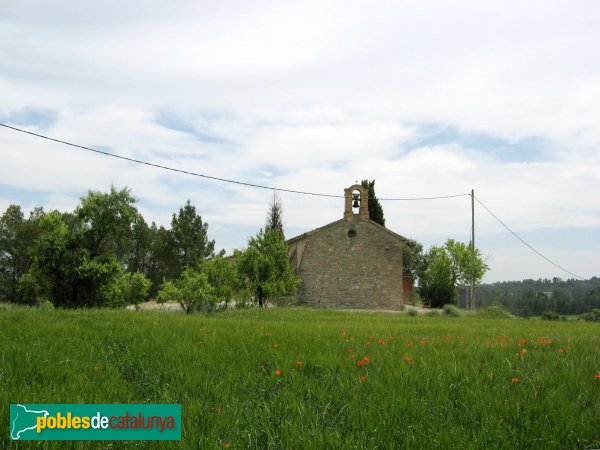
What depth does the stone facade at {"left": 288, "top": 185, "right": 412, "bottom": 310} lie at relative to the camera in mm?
33750

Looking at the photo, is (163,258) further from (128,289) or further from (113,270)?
(113,270)

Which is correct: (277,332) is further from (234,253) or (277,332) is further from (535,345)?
(234,253)

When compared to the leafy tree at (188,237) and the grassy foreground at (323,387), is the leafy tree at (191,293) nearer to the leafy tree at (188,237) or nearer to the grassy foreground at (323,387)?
the grassy foreground at (323,387)

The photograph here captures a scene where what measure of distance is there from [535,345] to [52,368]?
25.8ft

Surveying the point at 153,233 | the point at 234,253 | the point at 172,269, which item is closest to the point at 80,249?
the point at 234,253

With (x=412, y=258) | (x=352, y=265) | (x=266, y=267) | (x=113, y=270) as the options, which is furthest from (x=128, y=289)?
(x=412, y=258)

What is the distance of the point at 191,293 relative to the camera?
19766 millimetres

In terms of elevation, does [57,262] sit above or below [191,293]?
above

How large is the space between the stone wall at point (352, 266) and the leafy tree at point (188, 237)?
856 inches

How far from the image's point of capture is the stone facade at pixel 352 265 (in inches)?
1329

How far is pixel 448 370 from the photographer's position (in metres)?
5.79

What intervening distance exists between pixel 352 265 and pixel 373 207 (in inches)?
Answer: 485

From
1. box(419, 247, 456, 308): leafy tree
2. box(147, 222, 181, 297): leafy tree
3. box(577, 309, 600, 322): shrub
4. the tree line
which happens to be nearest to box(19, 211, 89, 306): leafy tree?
the tree line

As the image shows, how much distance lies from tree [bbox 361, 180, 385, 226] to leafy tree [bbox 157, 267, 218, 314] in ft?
88.0
